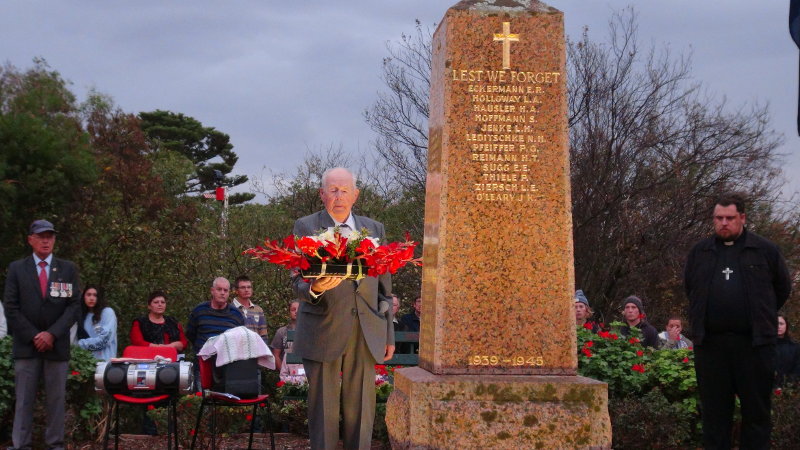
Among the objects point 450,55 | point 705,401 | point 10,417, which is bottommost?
point 10,417

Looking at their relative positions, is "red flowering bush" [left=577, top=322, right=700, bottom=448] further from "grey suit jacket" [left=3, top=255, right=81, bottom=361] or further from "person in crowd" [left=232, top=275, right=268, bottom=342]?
"grey suit jacket" [left=3, top=255, right=81, bottom=361]

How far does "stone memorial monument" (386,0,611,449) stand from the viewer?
7.00 meters

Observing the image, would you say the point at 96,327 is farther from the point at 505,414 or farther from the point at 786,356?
the point at 786,356

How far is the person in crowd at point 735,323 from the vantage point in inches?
294

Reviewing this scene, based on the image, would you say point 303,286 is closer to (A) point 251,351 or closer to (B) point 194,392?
(A) point 251,351

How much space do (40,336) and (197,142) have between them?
155 feet

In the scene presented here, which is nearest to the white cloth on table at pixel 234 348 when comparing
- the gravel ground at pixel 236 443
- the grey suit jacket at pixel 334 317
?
the gravel ground at pixel 236 443

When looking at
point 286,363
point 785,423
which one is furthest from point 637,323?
point 286,363

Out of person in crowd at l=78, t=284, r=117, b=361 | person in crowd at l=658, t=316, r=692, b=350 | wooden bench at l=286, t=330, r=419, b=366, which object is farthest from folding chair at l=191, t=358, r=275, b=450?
person in crowd at l=658, t=316, r=692, b=350

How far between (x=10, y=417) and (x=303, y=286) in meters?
4.88

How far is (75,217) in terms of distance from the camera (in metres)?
24.6

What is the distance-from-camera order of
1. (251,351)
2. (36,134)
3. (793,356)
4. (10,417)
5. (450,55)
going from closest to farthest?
(450,55)
(251,351)
(10,417)
(793,356)
(36,134)

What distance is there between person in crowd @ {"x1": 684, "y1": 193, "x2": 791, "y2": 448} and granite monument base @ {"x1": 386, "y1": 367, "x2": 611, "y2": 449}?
1258 millimetres

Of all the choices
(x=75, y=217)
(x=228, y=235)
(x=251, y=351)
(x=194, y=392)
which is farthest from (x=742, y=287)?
(x=75, y=217)
